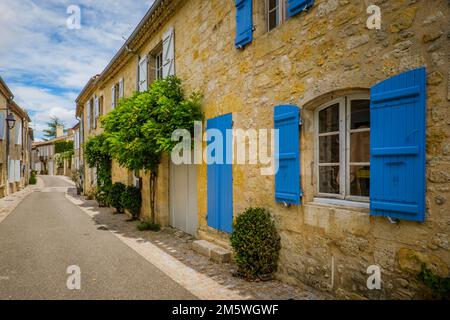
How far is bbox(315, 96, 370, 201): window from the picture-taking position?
11.0 feet

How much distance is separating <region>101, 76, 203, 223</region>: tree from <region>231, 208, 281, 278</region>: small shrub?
2.56 meters

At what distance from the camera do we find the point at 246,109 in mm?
4832

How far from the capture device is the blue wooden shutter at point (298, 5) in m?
3.69

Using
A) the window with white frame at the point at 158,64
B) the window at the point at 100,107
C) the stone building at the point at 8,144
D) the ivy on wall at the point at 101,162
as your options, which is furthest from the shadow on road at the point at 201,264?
the stone building at the point at 8,144

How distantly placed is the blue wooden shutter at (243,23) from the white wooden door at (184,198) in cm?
289

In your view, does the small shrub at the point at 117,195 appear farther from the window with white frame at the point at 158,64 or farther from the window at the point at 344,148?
the window at the point at 344,148

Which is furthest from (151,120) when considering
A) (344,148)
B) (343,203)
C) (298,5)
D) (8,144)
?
(8,144)

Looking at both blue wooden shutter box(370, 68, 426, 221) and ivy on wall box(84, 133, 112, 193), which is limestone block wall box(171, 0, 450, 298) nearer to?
blue wooden shutter box(370, 68, 426, 221)

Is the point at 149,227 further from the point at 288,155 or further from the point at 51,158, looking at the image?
the point at 51,158

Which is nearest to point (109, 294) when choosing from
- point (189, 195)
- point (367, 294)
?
point (367, 294)

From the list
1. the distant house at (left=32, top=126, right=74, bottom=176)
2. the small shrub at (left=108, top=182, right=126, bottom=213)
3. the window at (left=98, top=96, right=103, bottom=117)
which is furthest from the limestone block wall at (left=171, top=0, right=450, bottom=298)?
the distant house at (left=32, top=126, right=74, bottom=176)

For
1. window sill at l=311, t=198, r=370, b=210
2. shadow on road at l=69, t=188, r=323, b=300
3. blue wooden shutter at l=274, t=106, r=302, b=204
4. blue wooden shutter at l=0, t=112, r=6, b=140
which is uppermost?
blue wooden shutter at l=0, t=112, r=6, b=140

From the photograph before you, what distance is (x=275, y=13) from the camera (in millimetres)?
4594
